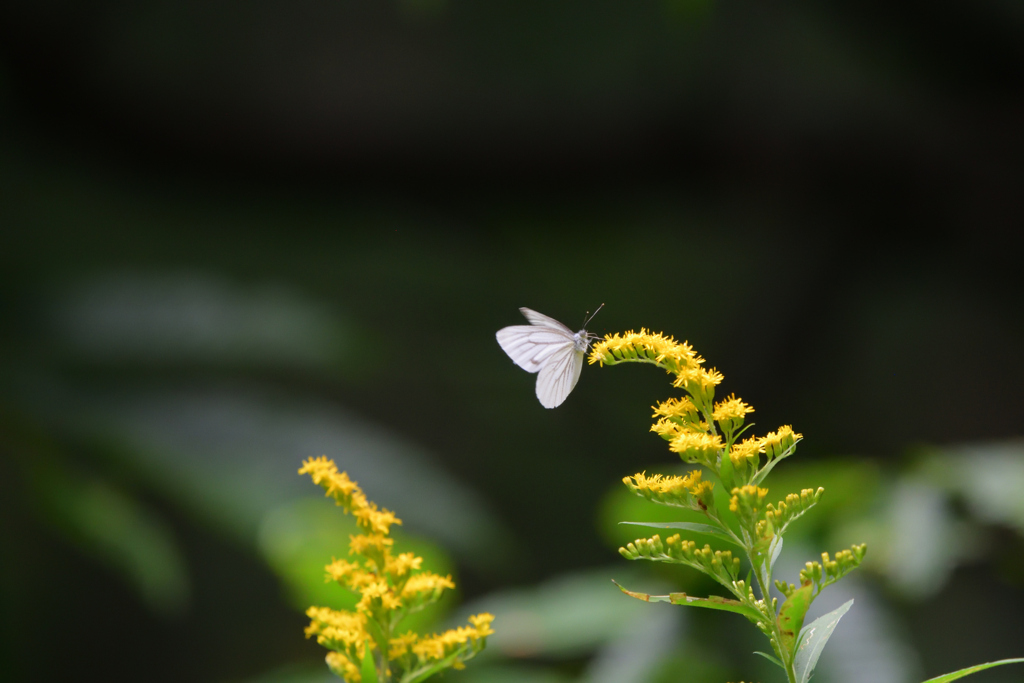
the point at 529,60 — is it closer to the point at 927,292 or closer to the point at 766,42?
the point at 766,42

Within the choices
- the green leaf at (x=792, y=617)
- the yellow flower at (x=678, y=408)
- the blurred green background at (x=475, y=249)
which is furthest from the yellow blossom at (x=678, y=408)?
the blurred green background at (x=475, y=249)

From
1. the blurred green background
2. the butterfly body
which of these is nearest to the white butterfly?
the butterfly body

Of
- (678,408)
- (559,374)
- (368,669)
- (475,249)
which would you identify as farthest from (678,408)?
(475,249)

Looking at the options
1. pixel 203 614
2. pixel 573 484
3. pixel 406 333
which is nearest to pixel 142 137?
pixel 406 333

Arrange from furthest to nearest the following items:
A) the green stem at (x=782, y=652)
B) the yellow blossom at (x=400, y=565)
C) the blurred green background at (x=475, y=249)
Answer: the blurred green background at (x=475, y=249)
the yellow blossom at (x=400, y=565)
the green stem at (x=782, y=652)

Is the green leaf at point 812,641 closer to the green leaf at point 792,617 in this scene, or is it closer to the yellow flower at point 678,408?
the green leaf at point 792,617

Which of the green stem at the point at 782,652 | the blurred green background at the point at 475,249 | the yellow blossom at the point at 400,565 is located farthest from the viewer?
the blurred green background at the point at 475,249

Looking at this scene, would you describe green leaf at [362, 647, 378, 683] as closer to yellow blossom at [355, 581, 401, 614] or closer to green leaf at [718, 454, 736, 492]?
yellow blossom at [355, 581, 401, 614]
